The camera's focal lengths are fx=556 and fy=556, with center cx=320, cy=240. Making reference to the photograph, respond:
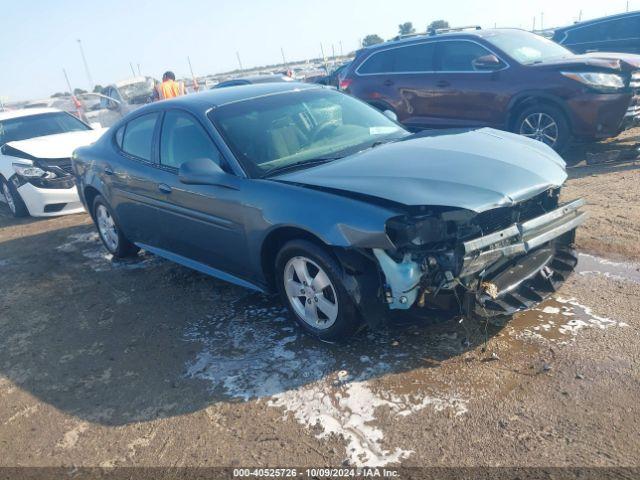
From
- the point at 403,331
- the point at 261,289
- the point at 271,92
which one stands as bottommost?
the point at 403,331

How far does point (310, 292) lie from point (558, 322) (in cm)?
165

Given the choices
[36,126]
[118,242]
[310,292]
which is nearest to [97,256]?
[118,242]

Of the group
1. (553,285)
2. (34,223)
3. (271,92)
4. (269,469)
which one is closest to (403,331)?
(553,285)

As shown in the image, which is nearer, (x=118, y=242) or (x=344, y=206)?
(x=344, y=206)

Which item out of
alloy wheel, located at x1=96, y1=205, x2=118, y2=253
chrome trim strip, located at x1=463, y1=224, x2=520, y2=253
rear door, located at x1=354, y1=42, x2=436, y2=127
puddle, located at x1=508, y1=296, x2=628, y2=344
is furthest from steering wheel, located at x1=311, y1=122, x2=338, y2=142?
rear door, located at x1=354, y1=42, x2=436, y2=127

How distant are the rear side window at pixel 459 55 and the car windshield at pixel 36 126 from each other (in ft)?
20.2

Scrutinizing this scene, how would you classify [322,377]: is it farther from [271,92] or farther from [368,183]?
[271,92]

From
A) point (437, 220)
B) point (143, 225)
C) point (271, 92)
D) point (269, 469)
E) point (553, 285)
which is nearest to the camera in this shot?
point (269, 469)

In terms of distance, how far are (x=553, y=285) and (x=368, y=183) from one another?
141 cm

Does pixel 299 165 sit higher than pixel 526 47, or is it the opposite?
pixel 526 47

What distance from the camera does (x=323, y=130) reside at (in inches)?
177

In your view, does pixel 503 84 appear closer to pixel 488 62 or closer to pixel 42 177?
pixel 488 62

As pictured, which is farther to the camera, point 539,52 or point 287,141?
point 539,52

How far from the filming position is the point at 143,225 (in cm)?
525
